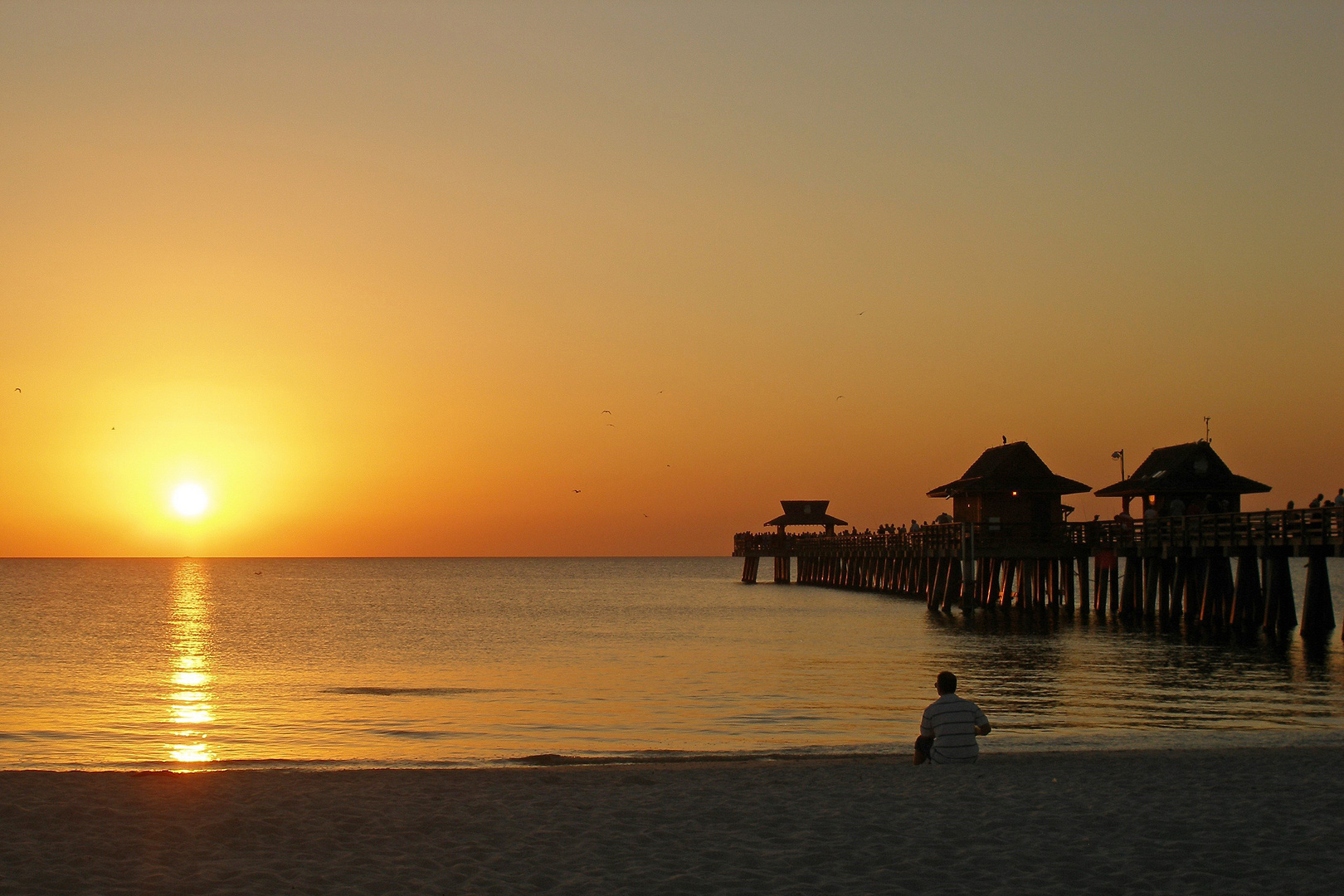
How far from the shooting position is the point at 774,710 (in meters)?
21.0

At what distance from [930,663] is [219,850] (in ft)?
74.5

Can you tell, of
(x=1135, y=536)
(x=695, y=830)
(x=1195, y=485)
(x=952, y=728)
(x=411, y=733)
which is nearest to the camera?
(x=695, y=830)

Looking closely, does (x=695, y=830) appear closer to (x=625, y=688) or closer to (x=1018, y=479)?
(x=625, y=688)

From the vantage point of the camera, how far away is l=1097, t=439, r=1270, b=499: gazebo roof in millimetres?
43656

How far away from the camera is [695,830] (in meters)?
9.45

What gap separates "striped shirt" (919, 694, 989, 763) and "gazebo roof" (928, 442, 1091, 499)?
38337 mm

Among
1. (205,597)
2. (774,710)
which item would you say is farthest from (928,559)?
(205,597)

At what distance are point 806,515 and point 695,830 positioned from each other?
263 feet

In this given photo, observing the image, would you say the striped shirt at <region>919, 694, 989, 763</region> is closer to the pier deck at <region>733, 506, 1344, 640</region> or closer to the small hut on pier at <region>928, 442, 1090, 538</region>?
the pier deck at <region>733, 506, 1344, 640</region>

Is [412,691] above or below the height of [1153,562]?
below

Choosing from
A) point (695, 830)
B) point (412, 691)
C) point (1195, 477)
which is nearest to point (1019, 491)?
point (1195, 477)

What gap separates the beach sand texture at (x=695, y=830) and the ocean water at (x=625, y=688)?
12.3 ft

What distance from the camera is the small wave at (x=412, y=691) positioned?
24859 mm

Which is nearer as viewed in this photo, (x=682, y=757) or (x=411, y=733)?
(x=682, y=757)
